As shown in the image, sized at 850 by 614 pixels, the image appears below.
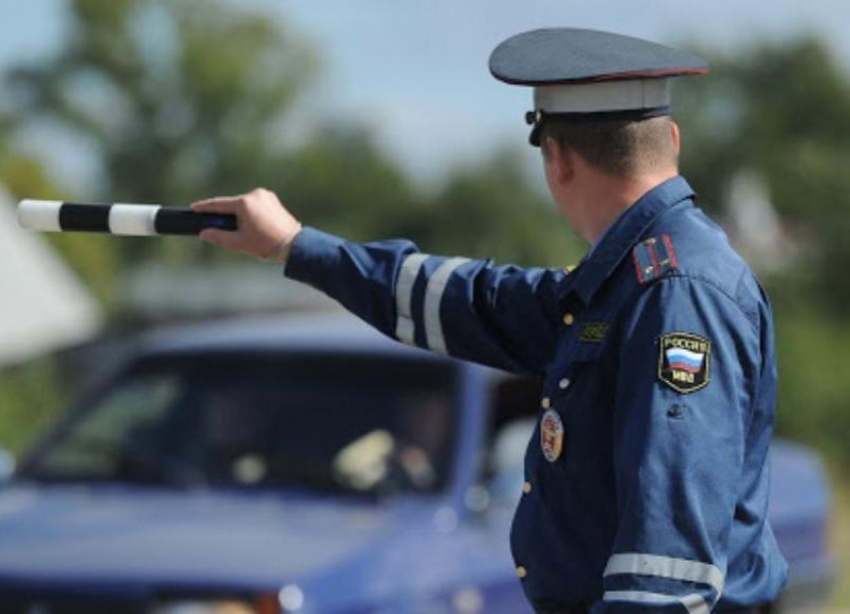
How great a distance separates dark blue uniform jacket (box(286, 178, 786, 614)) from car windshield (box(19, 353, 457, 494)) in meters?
2.84

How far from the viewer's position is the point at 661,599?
284 centimetres

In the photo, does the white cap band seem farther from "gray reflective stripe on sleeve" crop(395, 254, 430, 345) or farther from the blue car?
the blue car

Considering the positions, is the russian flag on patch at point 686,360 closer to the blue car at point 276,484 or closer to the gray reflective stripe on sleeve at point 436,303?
the gray reflective stripe on sleeve at point 436,303

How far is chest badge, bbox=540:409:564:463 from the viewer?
3.08m

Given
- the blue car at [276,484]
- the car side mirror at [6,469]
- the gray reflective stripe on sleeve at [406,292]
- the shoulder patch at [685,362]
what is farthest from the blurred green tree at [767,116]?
the shoulder patch at [685,362]

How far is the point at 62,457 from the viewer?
21.9 ft

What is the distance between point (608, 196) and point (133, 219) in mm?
852

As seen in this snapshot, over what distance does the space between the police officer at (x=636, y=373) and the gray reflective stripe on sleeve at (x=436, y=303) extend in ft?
0.74

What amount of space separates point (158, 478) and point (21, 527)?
588mm

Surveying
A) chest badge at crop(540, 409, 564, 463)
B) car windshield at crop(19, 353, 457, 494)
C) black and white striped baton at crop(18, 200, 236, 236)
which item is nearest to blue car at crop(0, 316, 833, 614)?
car windshield at crop(19, 353, 457, 494)

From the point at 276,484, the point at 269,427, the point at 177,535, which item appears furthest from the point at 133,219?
the point at 269,427

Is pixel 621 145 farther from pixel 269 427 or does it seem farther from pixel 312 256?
pixel 269 427

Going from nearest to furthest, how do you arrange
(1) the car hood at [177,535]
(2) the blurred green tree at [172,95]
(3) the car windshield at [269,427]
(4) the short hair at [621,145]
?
(4) the short hair at [621,145] → (1) the car hood at [177,535] → (3) the car windshield at [269,427] → (2) the blurred green tree at [172,95]

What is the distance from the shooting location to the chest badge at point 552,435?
10.1 ft
